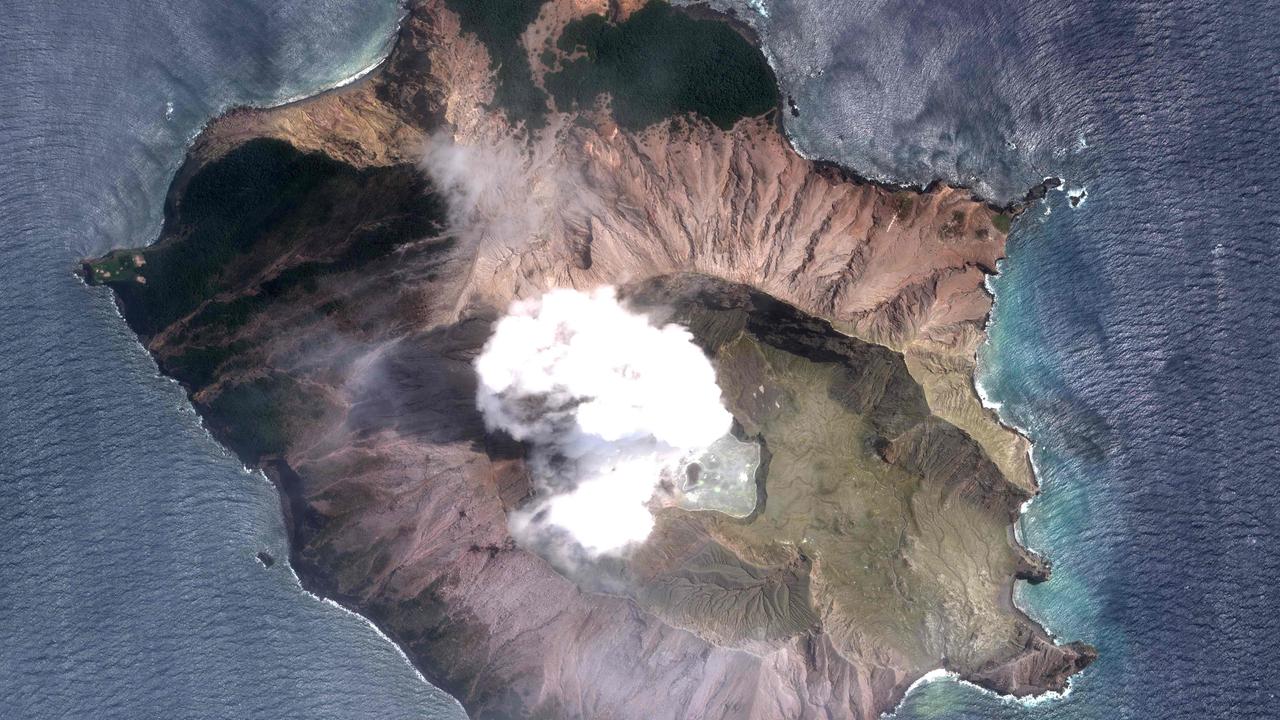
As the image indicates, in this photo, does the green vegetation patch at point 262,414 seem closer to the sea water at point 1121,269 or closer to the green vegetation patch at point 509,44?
the green vegetation patch at point 509,44

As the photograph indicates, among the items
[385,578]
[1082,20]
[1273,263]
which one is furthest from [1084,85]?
→ [385,578]

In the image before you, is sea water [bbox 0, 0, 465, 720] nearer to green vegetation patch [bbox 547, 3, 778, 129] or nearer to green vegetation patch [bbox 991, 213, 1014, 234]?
green vegetation patch [bbox 547, 3, 778, 129]

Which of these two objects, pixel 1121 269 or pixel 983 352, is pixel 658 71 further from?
pixel 1121 269

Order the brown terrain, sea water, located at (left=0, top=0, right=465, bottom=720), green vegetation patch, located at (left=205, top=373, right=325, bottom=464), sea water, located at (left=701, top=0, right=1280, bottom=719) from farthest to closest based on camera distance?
sea water, located at (left=0, top=0, right=465, bottom=720)
sea water, located at (left=701, top=0, right=1280, bottom=719)
green vegetation patch, located at (left=205, top=373, right=325, bottom=464)
the brown terrain

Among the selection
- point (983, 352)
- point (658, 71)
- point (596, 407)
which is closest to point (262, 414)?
point (596, 407)

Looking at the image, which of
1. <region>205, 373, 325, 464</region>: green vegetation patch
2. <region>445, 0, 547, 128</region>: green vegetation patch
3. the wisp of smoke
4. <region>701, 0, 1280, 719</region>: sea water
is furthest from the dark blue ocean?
the wisp of smoke

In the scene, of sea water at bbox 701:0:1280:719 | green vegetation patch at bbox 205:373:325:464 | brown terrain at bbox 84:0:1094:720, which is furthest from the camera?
sea water at bbox 701:0:1280:719

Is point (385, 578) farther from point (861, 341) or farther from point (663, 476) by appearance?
point (861, 341)

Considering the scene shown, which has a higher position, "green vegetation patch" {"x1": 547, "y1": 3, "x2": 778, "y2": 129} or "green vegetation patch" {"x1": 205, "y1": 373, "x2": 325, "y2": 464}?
"green vegetation patch" {"x1": 547, "y1": 3, "x2": 778, "y2": 129}
